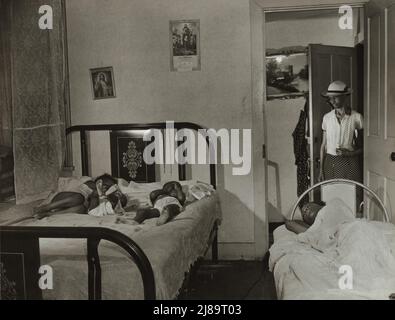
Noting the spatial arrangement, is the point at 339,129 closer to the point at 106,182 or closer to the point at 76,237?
the point at 106,182

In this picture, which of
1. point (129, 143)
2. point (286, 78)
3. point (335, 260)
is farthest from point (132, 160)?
point (335, 260)

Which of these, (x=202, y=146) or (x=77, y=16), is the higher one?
(x=77, y=16)

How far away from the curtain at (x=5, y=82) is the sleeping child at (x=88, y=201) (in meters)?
0.80

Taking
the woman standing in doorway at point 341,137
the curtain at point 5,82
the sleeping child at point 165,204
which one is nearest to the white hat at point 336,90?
the woman standing in doorway at point 341,137

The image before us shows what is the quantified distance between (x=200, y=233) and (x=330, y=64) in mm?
2350

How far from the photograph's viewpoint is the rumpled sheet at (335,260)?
1893 millimetres

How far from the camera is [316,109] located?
4.45 meters

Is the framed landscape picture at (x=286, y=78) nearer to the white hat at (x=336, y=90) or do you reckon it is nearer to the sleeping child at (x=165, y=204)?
the white hat at (x=336, y=90)

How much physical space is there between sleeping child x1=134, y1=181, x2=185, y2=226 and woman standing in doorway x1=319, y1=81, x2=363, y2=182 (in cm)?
162

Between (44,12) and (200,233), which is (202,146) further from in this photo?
(44,12)

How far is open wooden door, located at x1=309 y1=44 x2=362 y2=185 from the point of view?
4426 millimetres

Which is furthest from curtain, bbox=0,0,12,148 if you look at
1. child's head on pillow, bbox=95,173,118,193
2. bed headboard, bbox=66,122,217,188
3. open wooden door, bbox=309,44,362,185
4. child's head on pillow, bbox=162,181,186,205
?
open wooden door, bbox=309,44,362,185

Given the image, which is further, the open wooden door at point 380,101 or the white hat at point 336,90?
the white hat at point 336,90
